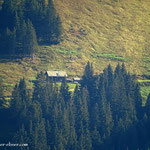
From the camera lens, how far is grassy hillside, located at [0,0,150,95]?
12975 centimetres

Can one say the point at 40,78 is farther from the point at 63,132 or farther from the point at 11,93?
the point at 63,132

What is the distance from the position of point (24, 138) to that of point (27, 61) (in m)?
43.4

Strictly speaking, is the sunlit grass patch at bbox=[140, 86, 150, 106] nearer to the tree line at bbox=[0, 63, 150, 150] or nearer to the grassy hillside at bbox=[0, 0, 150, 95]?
the tree line at bbox=[0, 63, 150, 150]

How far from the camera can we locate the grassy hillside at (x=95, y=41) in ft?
426

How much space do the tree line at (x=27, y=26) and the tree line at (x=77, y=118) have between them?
80.1ft

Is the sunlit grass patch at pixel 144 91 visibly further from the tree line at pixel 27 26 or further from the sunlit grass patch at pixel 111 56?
the tree line at pixel 27 26

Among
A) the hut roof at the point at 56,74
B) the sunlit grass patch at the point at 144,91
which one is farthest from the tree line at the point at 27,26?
the sunlit grass patch at the point at 144,91

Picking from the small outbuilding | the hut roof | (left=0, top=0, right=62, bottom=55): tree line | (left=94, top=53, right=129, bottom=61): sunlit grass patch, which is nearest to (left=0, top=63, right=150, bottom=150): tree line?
the small outbuilding

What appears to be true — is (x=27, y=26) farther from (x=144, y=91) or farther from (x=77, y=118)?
(x=77, y=118)

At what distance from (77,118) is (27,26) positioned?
47370mm

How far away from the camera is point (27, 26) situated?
453 feet

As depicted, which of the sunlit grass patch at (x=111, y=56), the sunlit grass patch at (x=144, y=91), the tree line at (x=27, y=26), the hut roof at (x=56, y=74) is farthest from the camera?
the sunlit grass patch at (x=111, y=56)

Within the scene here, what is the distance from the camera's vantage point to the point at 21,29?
13538 cm

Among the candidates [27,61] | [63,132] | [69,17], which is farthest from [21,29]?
[63,132]
